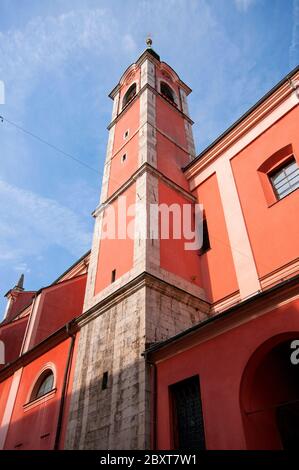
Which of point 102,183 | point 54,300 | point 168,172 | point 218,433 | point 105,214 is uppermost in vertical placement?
point 102,183

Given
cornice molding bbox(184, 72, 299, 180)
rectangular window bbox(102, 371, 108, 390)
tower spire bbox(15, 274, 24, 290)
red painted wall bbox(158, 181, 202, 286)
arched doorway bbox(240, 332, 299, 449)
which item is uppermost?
tower spire bbox(15, 274, 24, 290)

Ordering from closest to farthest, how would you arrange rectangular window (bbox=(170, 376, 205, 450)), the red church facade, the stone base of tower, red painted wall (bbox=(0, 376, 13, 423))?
the red church facade → rectangular window (bbox=(170, 376, 205, 450)) → the stone base of tower → red painted wall (bbox=(0, 376, 13, 423))

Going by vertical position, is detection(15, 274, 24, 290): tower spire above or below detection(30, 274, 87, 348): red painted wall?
above

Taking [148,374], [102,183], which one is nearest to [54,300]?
[102,183]

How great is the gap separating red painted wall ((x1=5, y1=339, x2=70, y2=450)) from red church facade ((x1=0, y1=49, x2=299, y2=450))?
0.18 ft

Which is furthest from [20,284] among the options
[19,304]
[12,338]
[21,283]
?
[12,338]

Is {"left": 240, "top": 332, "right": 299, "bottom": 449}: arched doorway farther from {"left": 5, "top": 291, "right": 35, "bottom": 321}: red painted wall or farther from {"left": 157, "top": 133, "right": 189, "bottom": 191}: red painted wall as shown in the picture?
{"left": 5, "top": 291, "right": 35, "bottom": 321}: red painted wall

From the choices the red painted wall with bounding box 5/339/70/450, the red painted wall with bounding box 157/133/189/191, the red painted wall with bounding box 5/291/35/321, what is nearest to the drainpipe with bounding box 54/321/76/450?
the red painted wall with bounding box 5/339/70/450

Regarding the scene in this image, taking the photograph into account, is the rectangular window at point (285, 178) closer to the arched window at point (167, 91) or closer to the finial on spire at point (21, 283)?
the arched window at point (167, 91)

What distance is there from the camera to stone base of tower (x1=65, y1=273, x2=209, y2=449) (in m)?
6.84
